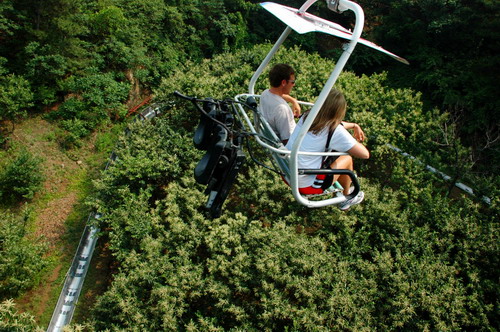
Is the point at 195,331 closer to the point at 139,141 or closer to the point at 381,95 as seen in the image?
the point at 139,141

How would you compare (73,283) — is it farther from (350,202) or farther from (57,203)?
(350,202)

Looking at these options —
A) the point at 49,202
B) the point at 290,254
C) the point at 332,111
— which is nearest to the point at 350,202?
the point at 332,111

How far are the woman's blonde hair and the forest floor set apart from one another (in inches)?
317

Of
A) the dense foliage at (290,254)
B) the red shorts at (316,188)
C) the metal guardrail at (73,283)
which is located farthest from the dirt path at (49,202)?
the red shorts at (316,188)

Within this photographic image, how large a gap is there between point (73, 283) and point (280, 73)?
8.26 m

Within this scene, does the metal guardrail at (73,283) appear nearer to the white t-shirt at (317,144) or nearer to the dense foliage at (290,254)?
the dense foliage at (290,254)

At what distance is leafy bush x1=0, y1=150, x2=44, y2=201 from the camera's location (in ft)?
35.6

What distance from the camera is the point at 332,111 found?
3.54 meters

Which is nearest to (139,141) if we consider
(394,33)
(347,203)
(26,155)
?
(26,155)

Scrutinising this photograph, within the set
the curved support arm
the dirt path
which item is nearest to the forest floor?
the dirt path

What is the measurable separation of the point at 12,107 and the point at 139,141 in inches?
224

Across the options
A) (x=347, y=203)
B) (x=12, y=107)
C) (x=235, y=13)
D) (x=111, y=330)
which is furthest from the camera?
(x=235, y=13)

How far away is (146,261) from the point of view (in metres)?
6.79

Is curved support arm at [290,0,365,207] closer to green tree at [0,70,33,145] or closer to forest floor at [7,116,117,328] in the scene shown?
forest floor at [7,116,117,328]
